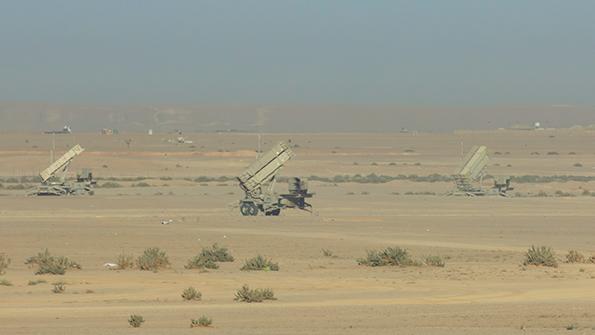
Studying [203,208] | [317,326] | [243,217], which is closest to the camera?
[317,326]

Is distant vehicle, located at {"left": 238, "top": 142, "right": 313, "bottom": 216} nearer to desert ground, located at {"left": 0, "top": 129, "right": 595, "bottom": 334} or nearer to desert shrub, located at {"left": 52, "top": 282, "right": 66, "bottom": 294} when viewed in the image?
desert ground, located at {"left": 0, "top": 129, "right": 595, "bottom": 334}

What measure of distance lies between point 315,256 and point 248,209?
55.9 ft

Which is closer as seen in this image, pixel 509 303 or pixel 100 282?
pixel 509 303

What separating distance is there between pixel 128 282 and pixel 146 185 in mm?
48944

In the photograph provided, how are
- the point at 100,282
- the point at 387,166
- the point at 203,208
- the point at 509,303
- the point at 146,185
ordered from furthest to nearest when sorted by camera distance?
the point at 387,166, the point at 146,185, the point at 203,208, the point at 100,282, the point at 509,303

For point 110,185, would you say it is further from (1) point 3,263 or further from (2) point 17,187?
(1) point 3,263

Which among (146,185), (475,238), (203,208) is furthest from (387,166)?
(475,238)

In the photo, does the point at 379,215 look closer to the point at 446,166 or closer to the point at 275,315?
the point at 275,315

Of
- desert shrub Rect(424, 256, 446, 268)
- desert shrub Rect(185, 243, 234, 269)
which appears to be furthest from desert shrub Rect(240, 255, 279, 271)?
desert shrub Rect(424, 256, 446, 268)

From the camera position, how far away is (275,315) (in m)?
20.9

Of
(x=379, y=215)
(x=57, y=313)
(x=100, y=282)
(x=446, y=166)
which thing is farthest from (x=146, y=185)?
(x=57, y=313)

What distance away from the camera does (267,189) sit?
5034 centimetres

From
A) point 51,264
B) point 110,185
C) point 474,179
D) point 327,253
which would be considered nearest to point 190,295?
point 51,264

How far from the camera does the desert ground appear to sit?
20453 mm
